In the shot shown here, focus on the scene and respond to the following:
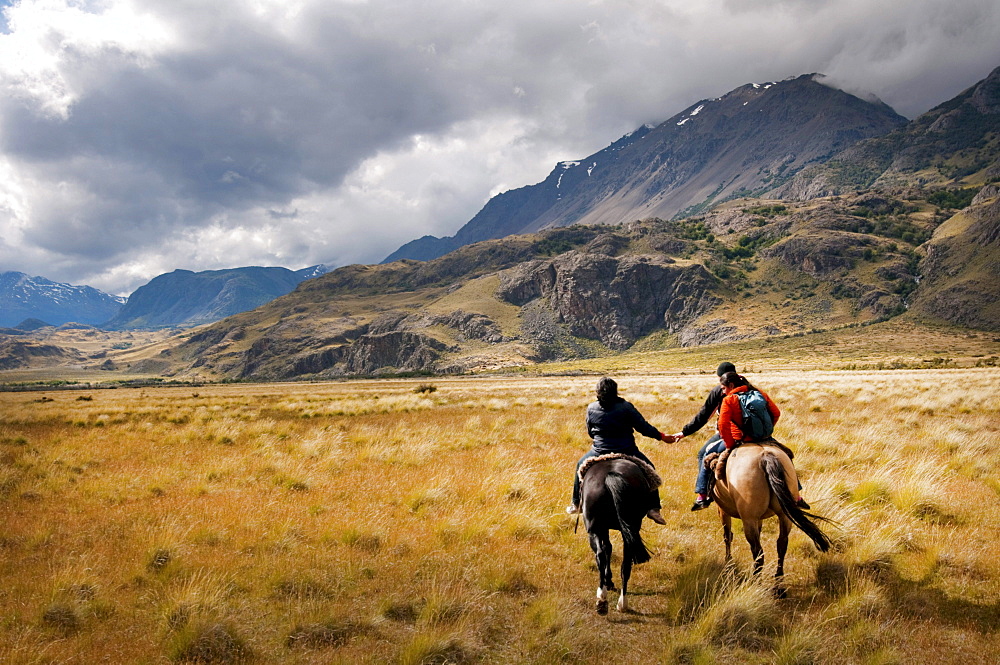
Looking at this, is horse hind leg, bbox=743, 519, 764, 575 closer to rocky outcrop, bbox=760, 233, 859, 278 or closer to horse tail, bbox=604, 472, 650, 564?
horse tail, bbox=604, 472, 650, 564

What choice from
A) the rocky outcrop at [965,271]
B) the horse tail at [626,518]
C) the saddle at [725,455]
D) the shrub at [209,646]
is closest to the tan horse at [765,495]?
the saddle at [725,455]

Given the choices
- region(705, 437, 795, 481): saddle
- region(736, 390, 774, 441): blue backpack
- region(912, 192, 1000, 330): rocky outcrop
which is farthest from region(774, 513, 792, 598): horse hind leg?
region(912, 192, 1000, 330): rocky outcrop

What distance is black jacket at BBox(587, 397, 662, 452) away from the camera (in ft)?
23.2

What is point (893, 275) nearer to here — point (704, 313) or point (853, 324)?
point (853, 324)

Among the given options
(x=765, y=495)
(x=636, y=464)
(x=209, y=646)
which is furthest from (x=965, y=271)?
(x=209, y=646)

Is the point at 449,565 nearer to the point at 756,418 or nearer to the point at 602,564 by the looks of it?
the point at 602,564

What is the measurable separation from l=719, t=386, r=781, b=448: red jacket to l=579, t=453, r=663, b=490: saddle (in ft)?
4.77

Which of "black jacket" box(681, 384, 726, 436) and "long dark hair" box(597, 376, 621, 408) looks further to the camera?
"black jacket" box(681, 384, 726, 436)

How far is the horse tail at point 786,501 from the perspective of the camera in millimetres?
5988

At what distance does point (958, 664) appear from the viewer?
192 inches

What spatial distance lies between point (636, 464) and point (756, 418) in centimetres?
206

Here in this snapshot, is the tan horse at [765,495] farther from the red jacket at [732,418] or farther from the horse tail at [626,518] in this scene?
the horse tail at [626,518]

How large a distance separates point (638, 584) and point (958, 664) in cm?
339

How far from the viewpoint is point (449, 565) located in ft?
23.1
